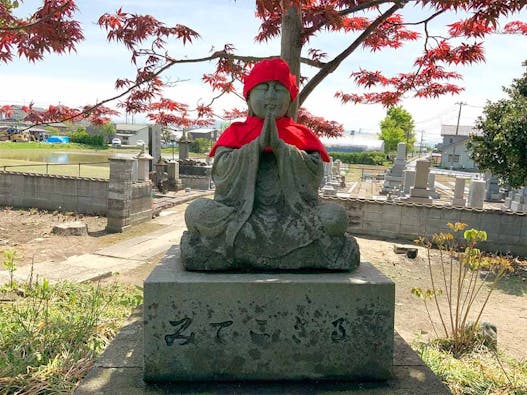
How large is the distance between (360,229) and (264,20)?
275 inches

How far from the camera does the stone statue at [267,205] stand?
2662 millimetres

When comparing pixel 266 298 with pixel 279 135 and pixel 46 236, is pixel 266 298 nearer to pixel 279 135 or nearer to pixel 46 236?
pixel 279 135

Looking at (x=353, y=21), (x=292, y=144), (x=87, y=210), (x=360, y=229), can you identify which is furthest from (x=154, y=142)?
(x=292, y=144)

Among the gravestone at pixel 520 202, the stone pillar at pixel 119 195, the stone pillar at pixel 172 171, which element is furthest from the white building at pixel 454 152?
the stone pillar at pixel 119 195

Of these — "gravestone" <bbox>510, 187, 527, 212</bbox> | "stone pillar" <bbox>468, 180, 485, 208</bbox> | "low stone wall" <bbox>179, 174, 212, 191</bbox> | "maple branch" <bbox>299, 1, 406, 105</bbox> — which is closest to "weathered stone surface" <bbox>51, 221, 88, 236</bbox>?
"maple branch" <bbox>299, 1, 406, 105</bbox>

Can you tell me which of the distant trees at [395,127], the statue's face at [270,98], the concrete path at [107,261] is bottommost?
the concrete path at [107,261]

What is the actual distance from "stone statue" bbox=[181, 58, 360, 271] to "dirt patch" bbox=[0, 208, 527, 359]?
9.61ft

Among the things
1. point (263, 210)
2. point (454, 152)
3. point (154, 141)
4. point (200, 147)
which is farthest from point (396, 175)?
point (454, 152)

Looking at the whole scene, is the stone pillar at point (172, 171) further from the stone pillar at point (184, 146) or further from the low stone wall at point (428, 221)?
the low stone wall at point (428, 221)

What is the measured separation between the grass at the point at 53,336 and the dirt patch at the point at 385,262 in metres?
1.66

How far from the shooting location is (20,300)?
16.0 ft

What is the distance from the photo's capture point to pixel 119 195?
10484 millimetres

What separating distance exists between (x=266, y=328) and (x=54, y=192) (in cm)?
1191

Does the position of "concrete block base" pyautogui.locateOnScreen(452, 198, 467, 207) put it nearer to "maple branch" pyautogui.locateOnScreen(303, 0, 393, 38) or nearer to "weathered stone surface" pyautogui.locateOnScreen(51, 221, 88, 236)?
"weathered stone surface" pyautogui.locateOnScreen(51, 221, 88, 236)
